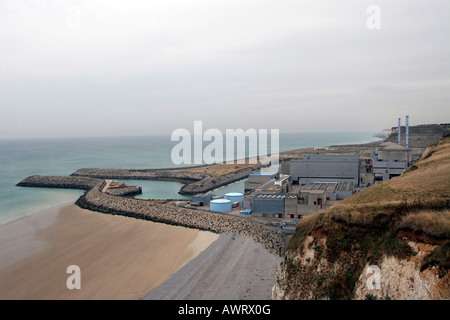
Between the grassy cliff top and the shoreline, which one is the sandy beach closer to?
the shoreline

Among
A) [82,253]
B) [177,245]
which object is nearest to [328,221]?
[177,245]

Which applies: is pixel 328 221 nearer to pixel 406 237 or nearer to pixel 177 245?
pixel 406 237

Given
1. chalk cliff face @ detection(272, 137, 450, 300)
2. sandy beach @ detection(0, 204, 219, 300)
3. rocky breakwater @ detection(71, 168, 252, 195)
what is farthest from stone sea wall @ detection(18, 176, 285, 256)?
rocky breakwater @ detection(71, 168, 252, 195)

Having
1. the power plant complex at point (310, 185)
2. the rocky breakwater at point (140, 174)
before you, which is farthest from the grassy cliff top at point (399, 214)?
the rocky breakwater at point (140, 174)

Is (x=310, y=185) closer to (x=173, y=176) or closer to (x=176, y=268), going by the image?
(x=176, y=268)
